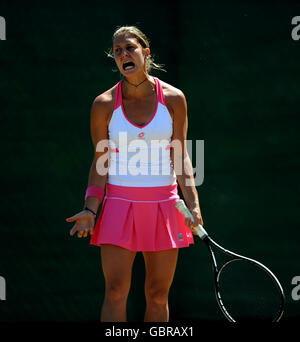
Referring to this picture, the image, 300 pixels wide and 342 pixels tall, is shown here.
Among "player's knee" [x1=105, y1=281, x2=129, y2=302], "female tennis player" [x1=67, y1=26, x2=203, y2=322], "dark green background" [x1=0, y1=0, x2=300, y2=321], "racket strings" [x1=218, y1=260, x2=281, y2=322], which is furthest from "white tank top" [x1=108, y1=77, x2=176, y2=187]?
"racket strings" [x1=218, y1=260, x2=281, y2=322]

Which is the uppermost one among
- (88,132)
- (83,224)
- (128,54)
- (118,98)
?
(128,54)

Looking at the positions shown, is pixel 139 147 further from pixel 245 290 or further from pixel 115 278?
pixel 245 290

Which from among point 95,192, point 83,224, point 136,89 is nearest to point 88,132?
point 136,89

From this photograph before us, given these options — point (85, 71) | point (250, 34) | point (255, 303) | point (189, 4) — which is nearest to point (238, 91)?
point (250, 34)

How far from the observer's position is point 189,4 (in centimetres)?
452

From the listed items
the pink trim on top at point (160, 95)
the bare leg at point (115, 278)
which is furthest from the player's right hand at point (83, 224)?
the pink trim on top at point (160, 95)

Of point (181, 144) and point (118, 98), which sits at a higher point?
point (118, 98)

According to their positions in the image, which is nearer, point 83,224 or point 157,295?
point 83,224

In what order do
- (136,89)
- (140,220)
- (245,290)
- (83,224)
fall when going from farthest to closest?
(245,290), (136,89), (140,220), (83,224)

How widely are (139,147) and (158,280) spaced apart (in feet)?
2.02

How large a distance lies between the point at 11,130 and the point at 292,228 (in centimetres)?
174

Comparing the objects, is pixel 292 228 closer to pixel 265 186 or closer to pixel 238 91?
pixel 265 186

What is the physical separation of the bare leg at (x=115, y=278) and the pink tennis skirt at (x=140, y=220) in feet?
0.14

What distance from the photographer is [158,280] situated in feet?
10.9
